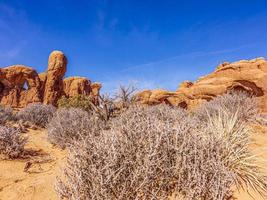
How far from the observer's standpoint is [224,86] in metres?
21.5

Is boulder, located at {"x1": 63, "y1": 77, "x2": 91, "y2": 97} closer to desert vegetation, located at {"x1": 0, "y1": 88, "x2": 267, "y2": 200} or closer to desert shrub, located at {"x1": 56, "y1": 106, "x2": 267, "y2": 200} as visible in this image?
desert vegetation, located at {"x1": 0, "y1": 88, "x2": 267, "y2": 200}

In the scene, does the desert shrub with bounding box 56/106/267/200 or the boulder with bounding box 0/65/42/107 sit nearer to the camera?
the desert shrub with bounding box 56/106/267/200

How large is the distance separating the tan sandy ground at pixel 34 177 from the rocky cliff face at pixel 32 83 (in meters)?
28.9

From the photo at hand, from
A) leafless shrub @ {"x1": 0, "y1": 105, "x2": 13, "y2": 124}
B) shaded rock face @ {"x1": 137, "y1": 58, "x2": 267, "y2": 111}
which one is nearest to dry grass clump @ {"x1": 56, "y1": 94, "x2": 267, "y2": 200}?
leafless shrub @ {"x1": 0, "y1": 105, "x2": 13, "y2": 124}

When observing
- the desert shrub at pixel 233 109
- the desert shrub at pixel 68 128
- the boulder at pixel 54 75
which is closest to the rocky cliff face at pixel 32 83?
the boulder at pixel 54 75

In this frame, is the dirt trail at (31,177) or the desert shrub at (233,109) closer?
the dirt trail at (31,177)

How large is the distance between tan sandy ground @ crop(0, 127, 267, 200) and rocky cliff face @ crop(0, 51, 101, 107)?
28870 millimetres

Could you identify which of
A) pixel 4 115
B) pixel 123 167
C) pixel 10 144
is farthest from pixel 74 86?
pixel 123 167

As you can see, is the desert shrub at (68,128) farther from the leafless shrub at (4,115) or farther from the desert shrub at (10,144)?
the leafless shrub at (4,115)

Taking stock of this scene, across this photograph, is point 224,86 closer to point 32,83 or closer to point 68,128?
point 68,128

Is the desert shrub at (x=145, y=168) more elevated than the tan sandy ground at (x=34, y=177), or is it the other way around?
the desert shrub at (x=145, y=168)

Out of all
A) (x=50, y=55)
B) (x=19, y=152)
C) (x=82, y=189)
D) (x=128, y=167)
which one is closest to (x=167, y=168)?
(x=128, y=167)

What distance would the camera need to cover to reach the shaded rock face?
2066 centimetres

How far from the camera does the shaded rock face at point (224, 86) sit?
20656 millimetres
